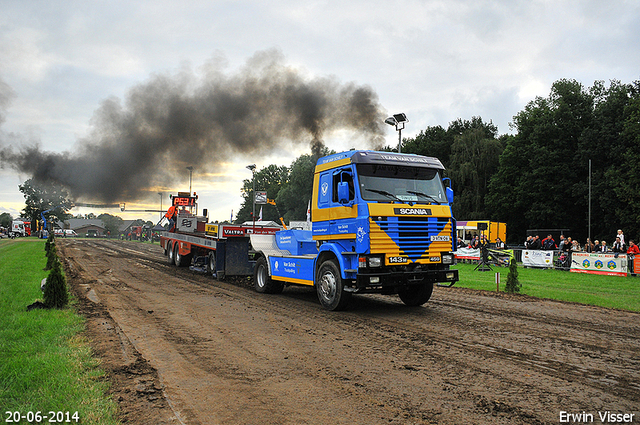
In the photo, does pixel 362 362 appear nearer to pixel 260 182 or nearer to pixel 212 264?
pixel 212 264

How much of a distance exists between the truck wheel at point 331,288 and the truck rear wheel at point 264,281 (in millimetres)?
2937

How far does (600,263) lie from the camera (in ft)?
66.2

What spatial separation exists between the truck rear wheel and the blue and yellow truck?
2.52 meters

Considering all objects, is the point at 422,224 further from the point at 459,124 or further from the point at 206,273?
the point at 459,124

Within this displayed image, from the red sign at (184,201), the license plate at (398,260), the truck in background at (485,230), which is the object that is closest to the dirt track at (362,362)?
the license plate at (398,260)

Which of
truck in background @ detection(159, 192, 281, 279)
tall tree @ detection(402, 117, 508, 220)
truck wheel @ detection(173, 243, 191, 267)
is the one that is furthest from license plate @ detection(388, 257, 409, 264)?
tall tree @ detection(402, 117, 508, 220)

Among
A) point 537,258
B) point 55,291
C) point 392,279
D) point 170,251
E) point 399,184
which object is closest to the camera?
point 392,279

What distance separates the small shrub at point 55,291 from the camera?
8.96 meters

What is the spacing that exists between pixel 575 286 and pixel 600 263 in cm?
563

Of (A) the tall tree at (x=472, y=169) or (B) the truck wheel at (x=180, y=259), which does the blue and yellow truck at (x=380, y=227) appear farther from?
(A) the tall tree at (x=472, y=169)

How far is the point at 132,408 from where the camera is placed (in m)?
4.28

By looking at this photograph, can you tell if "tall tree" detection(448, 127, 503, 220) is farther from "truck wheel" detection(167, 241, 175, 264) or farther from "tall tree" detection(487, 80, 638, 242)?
"truck wheel" detection(167, 241, 175, 264)

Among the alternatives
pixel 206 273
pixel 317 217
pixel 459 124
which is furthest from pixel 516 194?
pixel 317 217

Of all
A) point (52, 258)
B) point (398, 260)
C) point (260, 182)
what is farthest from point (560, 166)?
point (260, 182)
